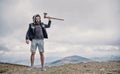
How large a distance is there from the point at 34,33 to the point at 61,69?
8.19 feet

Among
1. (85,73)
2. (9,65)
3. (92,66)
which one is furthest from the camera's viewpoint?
(9,65)

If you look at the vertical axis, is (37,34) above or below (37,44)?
above

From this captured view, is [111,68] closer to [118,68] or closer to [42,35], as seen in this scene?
[118,68]

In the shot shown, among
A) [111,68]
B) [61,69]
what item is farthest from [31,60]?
[111,68]

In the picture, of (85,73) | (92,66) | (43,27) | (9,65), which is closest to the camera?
(85,73)

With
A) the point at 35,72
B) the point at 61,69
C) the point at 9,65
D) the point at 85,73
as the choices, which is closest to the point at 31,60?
the point at 35,72

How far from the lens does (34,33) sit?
16516 mm

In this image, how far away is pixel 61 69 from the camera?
17.0 m

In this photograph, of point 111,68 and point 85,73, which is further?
point 111,68

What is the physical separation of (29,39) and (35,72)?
5.86 ft

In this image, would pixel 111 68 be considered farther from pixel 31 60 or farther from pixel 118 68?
pixel 31 60

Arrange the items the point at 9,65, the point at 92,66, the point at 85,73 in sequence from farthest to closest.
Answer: the point at 9,65
the point at 92,66
the point at 85,73

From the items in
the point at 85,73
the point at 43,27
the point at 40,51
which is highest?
the point at 43,27

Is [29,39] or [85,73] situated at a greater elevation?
[29,39]
